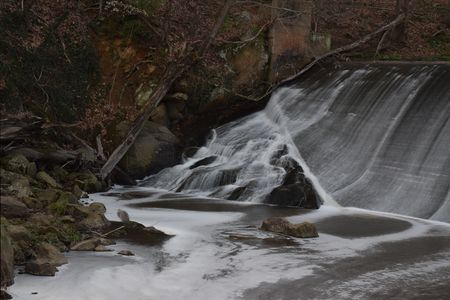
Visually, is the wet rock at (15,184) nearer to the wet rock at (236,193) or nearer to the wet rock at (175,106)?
the wet rock at (236,193)

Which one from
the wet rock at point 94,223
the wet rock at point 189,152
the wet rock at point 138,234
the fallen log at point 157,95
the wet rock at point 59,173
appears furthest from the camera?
the wet rock at point 189,152

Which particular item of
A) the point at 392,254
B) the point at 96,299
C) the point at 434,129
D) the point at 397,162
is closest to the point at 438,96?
the point at 434,129

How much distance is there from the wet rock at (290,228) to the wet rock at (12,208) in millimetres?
3898

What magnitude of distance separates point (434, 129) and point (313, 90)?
16.4 feet

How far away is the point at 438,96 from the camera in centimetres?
1508

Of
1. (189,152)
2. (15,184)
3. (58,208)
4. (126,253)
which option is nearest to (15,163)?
(15,184)

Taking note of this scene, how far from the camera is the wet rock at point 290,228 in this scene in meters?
9.84

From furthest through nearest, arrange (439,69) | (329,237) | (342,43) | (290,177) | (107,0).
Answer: (342,43) → (107,0) → (439,69) → (290,177) → (329,237)

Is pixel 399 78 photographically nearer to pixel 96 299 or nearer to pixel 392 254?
pixel 392 254

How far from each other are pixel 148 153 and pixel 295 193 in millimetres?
4504

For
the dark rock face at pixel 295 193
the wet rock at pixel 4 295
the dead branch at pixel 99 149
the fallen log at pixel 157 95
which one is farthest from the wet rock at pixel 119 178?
the wet rock at pixel 4 295

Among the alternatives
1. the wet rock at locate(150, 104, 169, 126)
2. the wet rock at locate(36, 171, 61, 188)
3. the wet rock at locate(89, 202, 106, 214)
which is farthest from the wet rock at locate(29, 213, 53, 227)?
the wet rock at locate(150, 104, 169, 126)

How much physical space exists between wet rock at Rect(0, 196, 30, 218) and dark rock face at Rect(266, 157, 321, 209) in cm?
601

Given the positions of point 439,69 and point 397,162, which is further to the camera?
point 439,69
